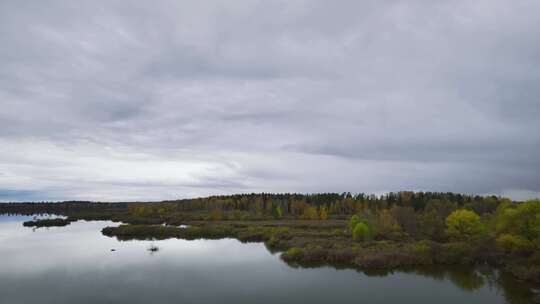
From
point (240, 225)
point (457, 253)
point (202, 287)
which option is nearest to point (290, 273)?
point (202, 287)

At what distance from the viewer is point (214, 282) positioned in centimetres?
3569

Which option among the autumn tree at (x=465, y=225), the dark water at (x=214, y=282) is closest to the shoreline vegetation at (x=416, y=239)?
the autumn tree at (x=465, y=225)

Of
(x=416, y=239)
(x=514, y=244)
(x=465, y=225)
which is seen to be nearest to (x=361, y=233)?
(x=416, y=239)

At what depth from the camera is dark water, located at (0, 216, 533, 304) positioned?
1200 inches

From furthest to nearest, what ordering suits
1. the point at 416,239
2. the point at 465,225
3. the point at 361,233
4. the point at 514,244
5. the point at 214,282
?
the point at 416,239, the point at 361,233, the point at 465,225, the point at 514,244, the point at 214,282

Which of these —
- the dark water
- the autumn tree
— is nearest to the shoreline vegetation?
the autumn tree

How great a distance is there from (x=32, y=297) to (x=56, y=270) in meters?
11.4

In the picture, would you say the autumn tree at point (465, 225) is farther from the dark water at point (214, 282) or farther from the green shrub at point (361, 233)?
the dark water at point (214, 282)

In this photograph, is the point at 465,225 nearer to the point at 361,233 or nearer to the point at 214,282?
the point at 361,233

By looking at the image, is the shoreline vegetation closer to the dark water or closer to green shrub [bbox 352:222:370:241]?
green shrub [bbox 352:222:370:241]

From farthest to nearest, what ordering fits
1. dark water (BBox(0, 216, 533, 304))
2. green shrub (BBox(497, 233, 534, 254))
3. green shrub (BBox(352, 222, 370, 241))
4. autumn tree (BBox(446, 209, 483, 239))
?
green shrub (BBox(352, 222, 370, 241)), autumn tree (BBox(446, 209, 483, 239)), green shrub (BBox(497, 233, 534, 254)), dark water (BBox(0, 216, 533, 304))

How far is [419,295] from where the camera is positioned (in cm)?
3206

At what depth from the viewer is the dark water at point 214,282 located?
3047cm

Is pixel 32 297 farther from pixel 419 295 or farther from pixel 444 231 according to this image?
pixel 444 231
